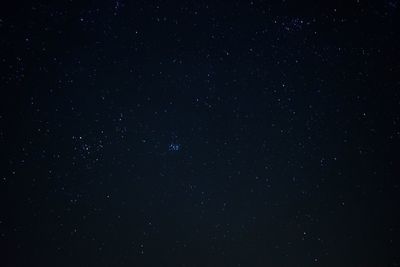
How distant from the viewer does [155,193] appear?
2637mm

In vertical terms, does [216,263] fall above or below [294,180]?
below

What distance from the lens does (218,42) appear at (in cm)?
235

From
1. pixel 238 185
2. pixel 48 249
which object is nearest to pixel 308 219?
pixel 238 185

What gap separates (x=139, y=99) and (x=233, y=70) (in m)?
0.64

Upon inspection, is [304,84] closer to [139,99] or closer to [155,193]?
[139,99]

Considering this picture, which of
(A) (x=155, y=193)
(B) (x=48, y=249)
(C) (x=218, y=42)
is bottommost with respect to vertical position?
(B) (x=48, y=249)

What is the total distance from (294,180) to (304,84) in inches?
27.3

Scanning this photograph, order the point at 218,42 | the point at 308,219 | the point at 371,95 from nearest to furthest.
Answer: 1. the point at 218,42
2. the point at 371,95
3. the point at 308,219

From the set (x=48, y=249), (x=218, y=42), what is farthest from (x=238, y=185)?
(x=48, y=249)

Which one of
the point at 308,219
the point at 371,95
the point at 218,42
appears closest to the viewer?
the point at 218,42

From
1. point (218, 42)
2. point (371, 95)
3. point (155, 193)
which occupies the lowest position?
point (155, 193)

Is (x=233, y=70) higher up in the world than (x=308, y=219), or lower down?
higher up

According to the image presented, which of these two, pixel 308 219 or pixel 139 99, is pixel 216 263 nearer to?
pixel 308 219

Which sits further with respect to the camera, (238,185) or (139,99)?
(238,185)
